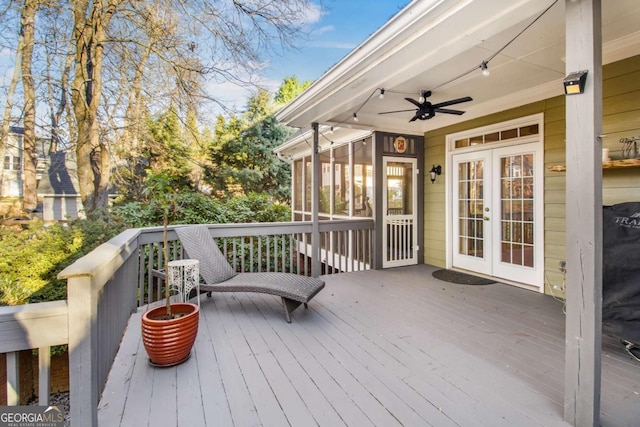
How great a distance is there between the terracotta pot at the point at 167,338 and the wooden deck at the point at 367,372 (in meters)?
0.09

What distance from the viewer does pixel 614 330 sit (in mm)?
2584

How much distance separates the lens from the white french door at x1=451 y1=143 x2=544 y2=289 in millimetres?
4254

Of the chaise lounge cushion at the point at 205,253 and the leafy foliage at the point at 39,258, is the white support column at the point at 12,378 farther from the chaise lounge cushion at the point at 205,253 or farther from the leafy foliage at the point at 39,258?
the leafy foliage at the point at 39,258

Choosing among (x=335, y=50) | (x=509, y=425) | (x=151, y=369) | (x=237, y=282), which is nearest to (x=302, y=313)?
(x=237, y=282)

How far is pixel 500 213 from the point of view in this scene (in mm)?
4707

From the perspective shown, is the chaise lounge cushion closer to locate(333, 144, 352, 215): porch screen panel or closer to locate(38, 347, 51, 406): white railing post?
locate(38, 347, 51, 406): white railing post

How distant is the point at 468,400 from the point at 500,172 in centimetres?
371

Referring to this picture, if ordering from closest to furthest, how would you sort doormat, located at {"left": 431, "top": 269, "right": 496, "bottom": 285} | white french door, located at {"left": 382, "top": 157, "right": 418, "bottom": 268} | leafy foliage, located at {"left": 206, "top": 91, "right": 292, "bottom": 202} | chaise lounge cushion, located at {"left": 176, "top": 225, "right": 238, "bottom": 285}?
chaise lounge cushion, located at {"left": 176, "top": 225, "right": 238, "bottom": 285} → doormat, located at {"left": 431, "top": 269, "right": 496, "bottom": 285} → white french door, located at {"left": 382, "top": 157, "right": 418, "bottom": 268} → leafy foliage, located at {"left": 206, "top": 91, "right": 292, "bottom": 202}

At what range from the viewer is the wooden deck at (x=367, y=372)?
1.83 m

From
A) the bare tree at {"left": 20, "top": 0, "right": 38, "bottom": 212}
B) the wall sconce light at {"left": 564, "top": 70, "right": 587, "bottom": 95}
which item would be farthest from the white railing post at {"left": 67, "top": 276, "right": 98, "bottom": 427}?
the bare tree at {"left": 20, "top": 0, "right": 38, "bottom": 212}

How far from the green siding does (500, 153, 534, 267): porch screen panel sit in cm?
24

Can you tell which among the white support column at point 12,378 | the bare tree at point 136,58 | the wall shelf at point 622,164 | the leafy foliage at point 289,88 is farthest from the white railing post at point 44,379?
the leafy foliage at point 289,88

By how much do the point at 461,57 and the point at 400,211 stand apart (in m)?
3.18

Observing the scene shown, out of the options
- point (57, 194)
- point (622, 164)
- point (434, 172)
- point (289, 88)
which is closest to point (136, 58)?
point (434, 172)
